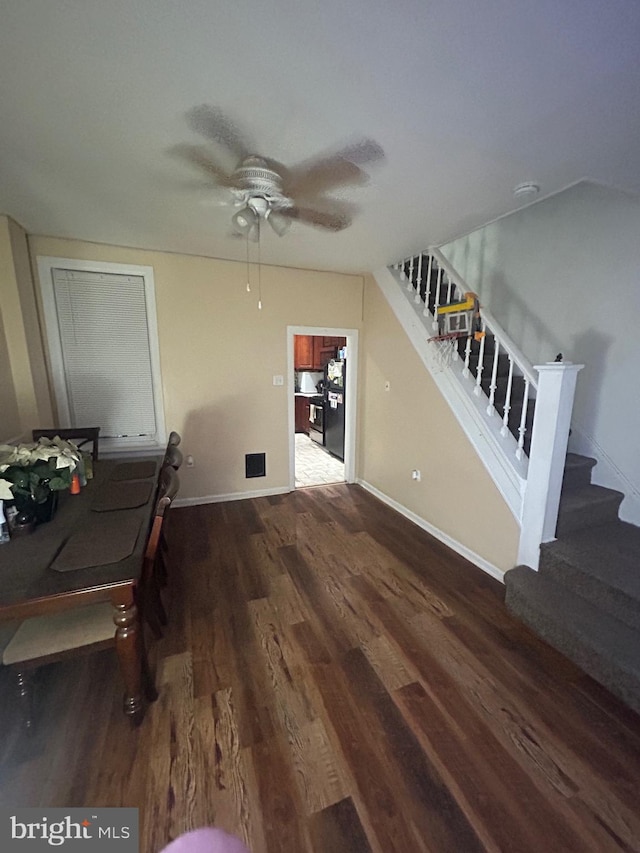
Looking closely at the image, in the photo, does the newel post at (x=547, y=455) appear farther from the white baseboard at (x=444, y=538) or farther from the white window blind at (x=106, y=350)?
the white window blind at (x=106, y=350)

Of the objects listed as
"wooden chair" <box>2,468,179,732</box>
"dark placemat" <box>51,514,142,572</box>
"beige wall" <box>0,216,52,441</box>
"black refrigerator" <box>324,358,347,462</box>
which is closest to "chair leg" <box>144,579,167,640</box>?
"wooden chair" <box>2,468,179,732</box>

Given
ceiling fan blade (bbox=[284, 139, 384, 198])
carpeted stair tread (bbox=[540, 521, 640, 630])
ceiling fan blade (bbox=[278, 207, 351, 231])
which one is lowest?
carpeted stair tread (bbox=[540, 521, 640, 630])

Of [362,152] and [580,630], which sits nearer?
[362,152]

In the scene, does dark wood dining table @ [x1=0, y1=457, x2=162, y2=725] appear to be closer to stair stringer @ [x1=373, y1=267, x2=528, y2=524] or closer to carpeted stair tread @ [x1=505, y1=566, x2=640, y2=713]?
carpeted stair tread @ [x1=505, y1=566, x2=640, y2=713]

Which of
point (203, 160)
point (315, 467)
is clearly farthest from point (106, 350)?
point (315, 467)

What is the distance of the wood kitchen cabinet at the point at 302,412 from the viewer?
22.5 feet

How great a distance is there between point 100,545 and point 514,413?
3.02 m

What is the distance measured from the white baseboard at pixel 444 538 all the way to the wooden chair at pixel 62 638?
2.26 meters

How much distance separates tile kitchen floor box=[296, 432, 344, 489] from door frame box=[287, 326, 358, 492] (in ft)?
0.86

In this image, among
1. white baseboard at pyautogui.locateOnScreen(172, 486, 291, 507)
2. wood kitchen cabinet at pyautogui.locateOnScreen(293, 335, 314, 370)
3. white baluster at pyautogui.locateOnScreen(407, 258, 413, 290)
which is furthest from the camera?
wood kitchen cabinet at pyautogui.locateOnScreen(293, 335, 314, 370)

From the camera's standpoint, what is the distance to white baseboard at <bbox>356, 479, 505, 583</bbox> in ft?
8.18

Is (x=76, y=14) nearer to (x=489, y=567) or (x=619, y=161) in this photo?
(x=619, y=161)

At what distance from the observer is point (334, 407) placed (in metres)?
5.15

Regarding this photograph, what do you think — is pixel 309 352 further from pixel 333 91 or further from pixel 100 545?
pixel 100 545
